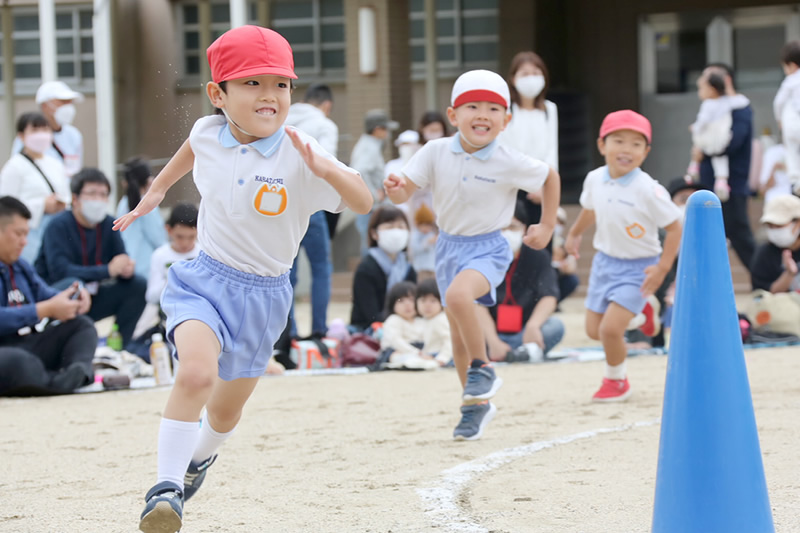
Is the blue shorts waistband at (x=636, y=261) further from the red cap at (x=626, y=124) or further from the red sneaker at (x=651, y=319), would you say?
the red sneaker at (x=651, y=319)

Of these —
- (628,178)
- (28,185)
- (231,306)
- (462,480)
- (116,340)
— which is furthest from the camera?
(28,185)

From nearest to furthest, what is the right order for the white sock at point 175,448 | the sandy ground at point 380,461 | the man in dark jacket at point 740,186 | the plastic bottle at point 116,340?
the white sock at point 175,448, the sandy ground at point 380,461, the plastic bottle at point 116,340, the man in dark jacket at point 740,186

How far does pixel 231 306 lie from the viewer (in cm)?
407

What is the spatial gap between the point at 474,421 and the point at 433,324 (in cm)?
323

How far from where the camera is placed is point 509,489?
15.0ft

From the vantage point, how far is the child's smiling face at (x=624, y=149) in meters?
7.04

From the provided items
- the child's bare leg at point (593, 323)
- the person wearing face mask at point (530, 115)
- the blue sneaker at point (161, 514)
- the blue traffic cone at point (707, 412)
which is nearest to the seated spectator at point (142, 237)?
the person wearing face mask at point (530, 115)

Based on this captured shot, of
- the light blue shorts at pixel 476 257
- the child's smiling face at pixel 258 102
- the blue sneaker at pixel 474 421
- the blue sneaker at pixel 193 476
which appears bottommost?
the blue sneaker at pixel 474 421

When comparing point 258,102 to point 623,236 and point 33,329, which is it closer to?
point 623,236

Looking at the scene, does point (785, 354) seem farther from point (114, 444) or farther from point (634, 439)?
point (114, 444)

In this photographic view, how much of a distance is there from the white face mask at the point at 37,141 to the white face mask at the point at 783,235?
19.3 ft

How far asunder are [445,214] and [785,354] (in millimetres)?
3773

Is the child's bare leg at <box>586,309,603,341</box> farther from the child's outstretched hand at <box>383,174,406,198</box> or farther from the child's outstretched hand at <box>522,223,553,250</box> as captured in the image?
the child's outstretched hand at <box>383,174,406,198</box>

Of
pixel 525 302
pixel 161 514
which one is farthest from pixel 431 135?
pixel 161 514
